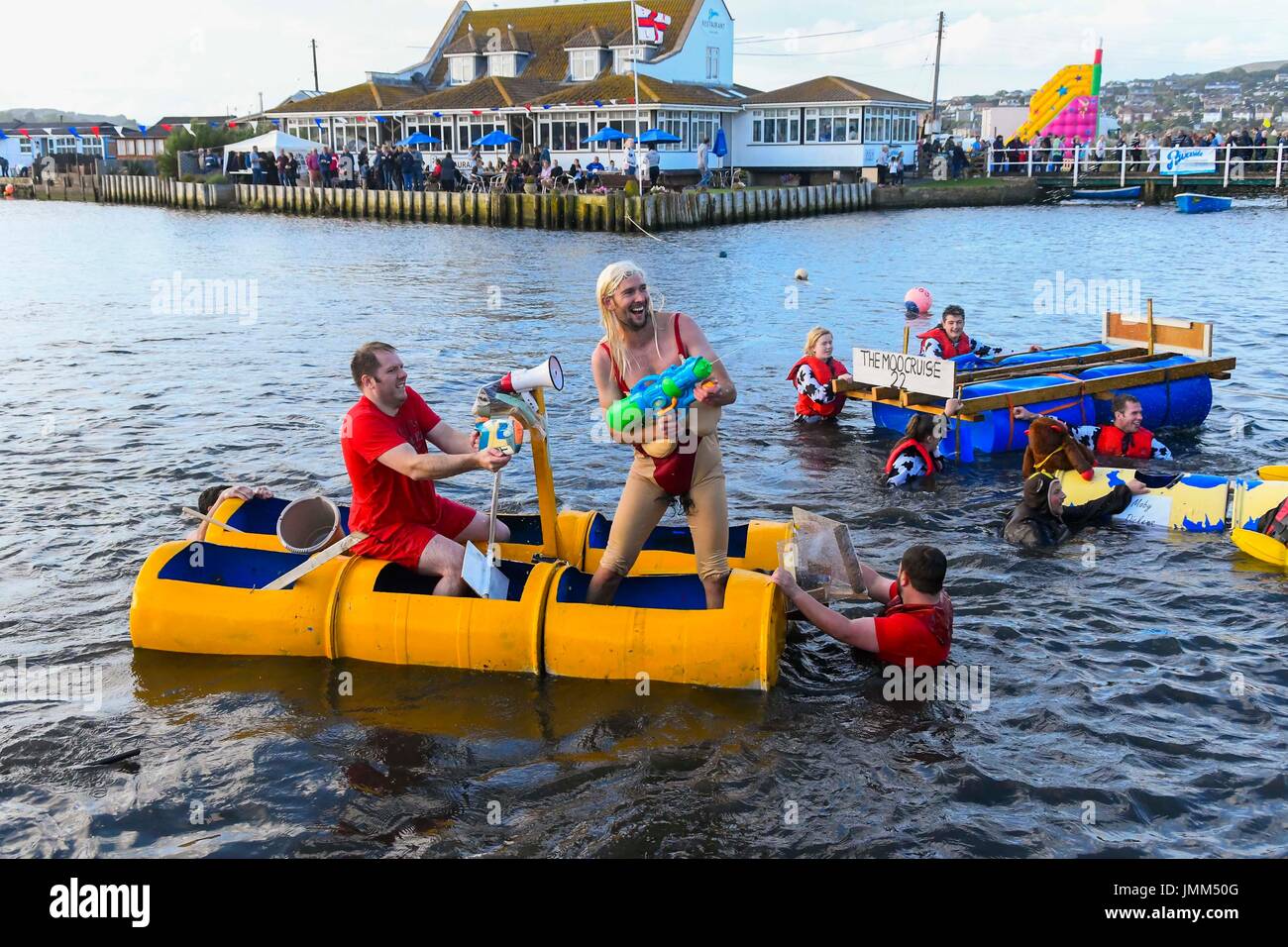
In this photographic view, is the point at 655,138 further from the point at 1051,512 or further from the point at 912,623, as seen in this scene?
the point at 912,623

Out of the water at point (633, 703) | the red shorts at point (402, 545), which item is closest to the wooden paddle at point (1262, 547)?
the water at point (633, 703)

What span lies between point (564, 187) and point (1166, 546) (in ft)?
120

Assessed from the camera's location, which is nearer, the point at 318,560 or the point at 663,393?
the point at 663,393

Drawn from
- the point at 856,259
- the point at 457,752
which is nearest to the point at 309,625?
the point at 457,752

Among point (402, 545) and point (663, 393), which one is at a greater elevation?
point (663, 393)

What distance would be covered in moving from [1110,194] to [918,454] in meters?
44.9

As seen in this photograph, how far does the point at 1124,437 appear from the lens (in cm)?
1145

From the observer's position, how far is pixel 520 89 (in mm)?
53781

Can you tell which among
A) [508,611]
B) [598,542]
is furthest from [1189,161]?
[508,611]

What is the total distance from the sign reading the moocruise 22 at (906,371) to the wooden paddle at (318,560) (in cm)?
684

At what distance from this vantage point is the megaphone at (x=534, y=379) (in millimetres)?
6609

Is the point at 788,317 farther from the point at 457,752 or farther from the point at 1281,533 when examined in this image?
the point at 457,752

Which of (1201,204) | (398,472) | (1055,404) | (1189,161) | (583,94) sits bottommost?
(1055,404)

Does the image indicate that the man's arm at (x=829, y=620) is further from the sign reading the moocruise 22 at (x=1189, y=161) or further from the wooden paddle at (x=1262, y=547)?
the sign reading the moocruise 22 at (x=1189, y=161)
